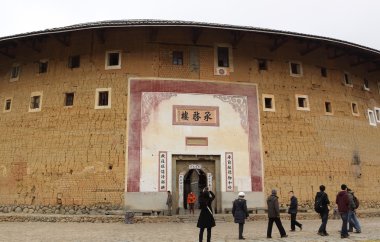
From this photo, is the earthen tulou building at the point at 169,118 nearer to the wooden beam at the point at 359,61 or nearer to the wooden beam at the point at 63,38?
the wooden beam at the point at 63,38

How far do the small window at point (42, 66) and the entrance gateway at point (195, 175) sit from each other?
6.67m

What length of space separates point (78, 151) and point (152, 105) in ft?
10.7

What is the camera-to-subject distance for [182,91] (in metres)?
15.1

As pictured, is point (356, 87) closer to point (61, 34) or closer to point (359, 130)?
point (359, 130)

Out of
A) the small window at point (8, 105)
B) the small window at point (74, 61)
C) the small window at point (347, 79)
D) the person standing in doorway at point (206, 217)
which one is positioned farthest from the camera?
the small window at point (347, 79)

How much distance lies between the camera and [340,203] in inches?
340

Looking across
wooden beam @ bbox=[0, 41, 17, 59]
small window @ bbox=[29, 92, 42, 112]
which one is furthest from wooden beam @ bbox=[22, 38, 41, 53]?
small window @ bbox=[29, 92, 42, 112]

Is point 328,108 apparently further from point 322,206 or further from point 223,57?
point 322,206

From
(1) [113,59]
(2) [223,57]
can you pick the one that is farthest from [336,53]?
(1) [113,59]

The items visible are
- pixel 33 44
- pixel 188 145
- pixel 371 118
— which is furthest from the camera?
pixel 371 118

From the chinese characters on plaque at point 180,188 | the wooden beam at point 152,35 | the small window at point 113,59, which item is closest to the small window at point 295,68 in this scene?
the wooden beam at point 152,35

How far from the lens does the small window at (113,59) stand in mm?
15469

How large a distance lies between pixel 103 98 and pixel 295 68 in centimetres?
816

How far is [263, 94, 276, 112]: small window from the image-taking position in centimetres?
1582
